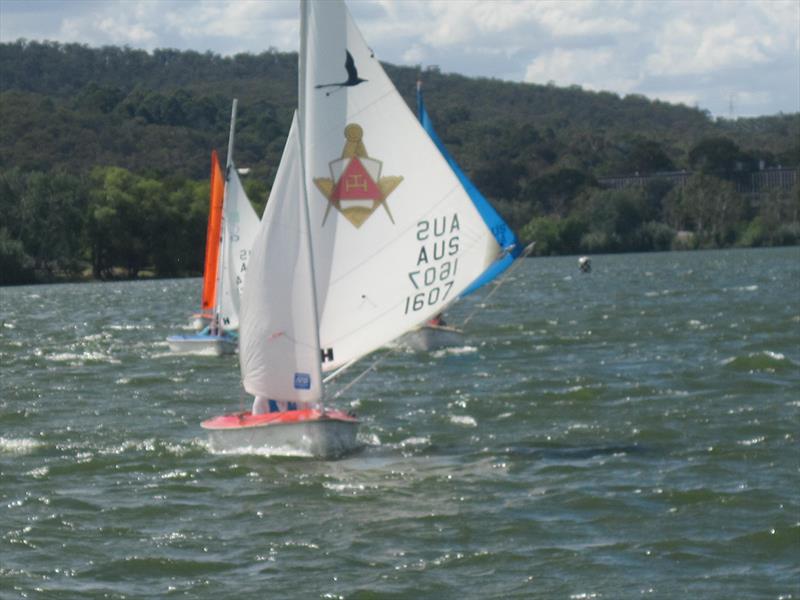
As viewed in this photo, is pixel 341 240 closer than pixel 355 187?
No

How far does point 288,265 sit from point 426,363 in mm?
14920

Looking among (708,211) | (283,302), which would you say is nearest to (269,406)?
(283,302)

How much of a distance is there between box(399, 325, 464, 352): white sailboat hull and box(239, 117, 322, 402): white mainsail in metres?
16.3

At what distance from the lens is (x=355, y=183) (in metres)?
19.4

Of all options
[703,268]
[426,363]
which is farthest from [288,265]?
[703,268]

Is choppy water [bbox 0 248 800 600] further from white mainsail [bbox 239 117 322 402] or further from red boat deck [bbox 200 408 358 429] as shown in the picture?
white mainsail [bbox 239 117 322 402]

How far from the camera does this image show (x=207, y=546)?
1636 centimetres

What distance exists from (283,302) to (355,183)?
1.72 m

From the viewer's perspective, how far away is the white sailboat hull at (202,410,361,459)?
19.8 meters

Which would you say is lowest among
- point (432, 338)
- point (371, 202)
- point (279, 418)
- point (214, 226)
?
point (432, 338)

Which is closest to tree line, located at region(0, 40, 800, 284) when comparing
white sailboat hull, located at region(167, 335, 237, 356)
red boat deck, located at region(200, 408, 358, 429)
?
white sailboat hull, located at region(167, 335, 237, 356)

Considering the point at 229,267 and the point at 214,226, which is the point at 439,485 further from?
the point at 214,226

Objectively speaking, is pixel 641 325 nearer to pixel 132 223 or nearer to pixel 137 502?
pixel 137 502

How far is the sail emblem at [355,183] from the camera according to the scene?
63.2 ft
